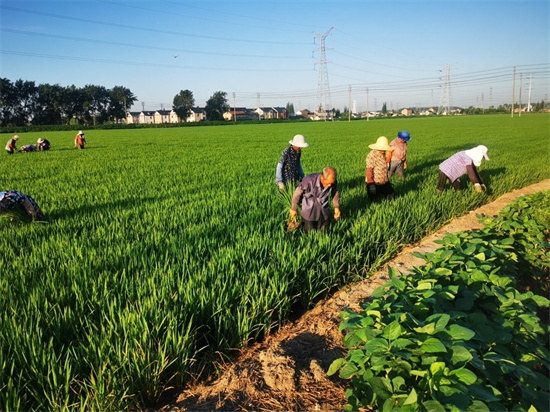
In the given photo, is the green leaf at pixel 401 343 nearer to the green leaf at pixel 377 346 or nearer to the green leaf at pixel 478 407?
the green leaf at pixel 377 346

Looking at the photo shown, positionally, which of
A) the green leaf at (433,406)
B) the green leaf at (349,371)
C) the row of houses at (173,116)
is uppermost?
the row of houses at (173,116)

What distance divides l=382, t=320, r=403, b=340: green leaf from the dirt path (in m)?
0.63

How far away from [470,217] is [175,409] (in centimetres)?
581

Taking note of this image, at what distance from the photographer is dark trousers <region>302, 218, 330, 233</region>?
426cm

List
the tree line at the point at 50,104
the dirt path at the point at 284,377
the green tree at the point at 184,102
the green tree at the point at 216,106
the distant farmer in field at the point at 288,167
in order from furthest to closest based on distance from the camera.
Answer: the green tree at the point at 184,102, the green tree at the point at 216,106, the tree line at the point at 50,104, the distant farmer in field at the point at 288,167, the dirt path at the point at 284,377

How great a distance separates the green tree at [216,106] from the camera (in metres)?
73.9

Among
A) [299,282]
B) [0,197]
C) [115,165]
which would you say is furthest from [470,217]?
[115,165]

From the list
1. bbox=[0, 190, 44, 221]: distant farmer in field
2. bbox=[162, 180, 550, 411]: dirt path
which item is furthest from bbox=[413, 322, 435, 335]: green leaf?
bbox=[0, 190, 44, 221]: distant farmer in field

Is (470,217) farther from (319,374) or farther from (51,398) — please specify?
(51,398)

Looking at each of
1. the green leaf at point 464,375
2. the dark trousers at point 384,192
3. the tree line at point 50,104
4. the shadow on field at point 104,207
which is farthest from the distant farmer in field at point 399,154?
the tree line at point 50,104

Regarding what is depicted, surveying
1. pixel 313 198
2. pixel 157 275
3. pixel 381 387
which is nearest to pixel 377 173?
pixel 313 198

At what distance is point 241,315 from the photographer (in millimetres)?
2660

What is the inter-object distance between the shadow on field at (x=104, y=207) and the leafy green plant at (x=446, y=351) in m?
4.60

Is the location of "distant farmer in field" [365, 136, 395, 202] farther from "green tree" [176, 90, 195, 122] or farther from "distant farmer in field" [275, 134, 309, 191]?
"green tree" [176, 90, 195, 122]
